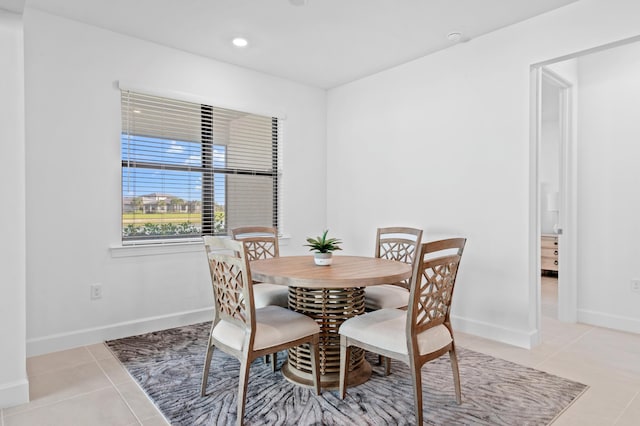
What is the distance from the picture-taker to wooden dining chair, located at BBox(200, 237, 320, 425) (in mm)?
1983

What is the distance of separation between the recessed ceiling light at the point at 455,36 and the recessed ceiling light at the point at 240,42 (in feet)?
5.75

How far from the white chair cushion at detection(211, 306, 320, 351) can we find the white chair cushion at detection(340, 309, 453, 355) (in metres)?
0.23

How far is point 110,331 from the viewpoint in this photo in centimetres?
327

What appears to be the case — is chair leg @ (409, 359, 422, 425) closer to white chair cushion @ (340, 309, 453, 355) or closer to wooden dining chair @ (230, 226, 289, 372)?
white chair cushion @ (340, 309, 453, 355)

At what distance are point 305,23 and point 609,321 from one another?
381cm

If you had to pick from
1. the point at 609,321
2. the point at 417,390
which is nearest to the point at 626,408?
the point at 417,390

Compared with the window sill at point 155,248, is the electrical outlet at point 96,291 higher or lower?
lower

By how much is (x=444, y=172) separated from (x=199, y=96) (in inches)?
96.5

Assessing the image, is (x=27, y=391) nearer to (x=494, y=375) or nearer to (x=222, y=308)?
(x=222, y=308)

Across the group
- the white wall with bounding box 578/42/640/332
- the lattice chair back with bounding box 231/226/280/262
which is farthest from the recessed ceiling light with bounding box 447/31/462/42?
the lattice chair back with bounding box 231/226/280/262

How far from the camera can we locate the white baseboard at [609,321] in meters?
3.52

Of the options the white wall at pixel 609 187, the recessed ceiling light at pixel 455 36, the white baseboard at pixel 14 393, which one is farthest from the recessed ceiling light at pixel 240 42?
the white wall at pixel 609 187

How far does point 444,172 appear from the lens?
3.70 metres

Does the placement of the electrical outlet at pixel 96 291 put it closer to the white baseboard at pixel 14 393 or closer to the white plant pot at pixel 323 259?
the white baseboard at pixel 14 393
